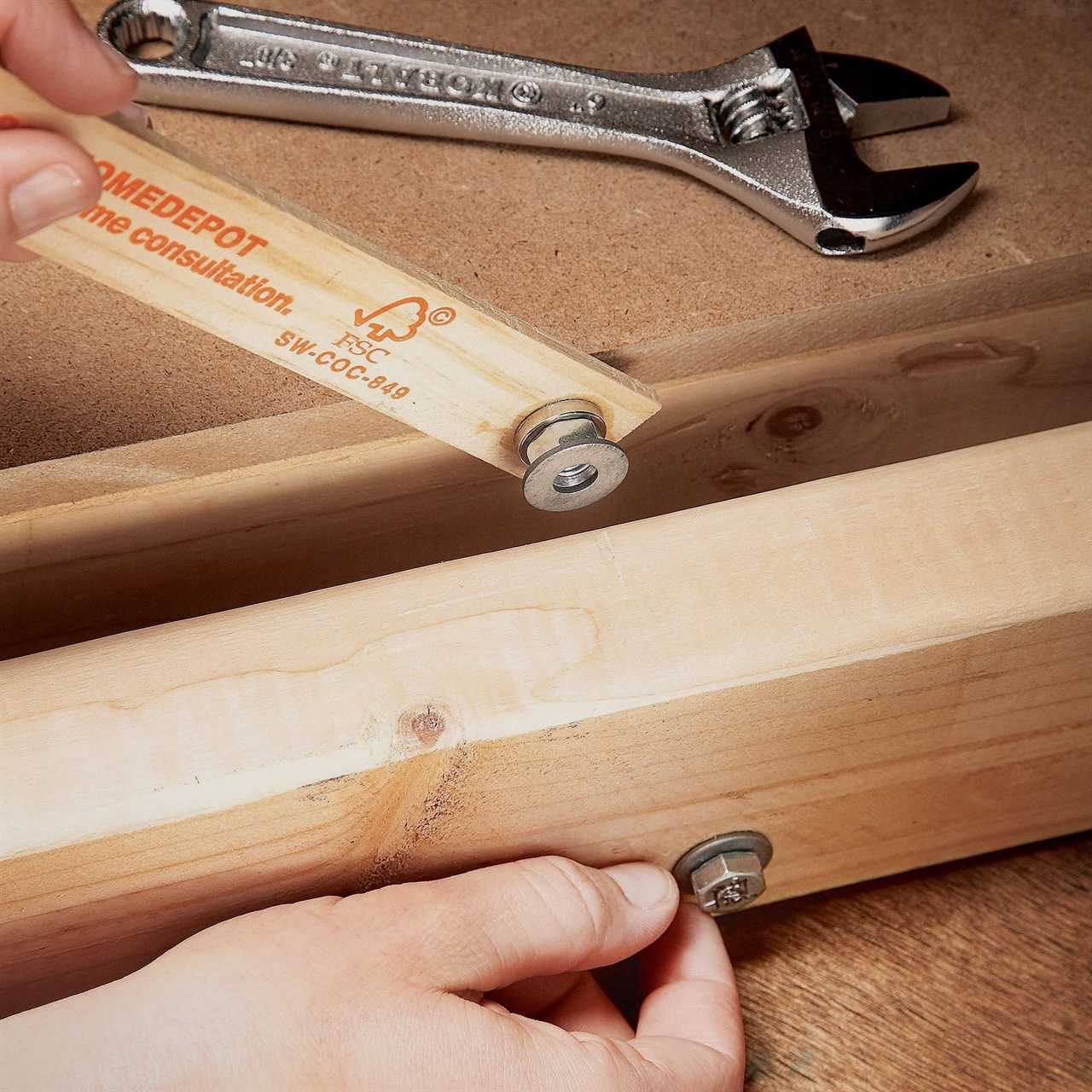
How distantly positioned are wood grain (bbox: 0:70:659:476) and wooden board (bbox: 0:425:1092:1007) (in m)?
0.08

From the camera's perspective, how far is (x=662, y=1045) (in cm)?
52

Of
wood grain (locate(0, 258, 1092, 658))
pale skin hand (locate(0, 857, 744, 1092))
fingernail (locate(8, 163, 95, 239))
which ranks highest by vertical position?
wood grain (locate(0, 258, 1092, 658))

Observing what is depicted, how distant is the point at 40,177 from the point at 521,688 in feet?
0.82

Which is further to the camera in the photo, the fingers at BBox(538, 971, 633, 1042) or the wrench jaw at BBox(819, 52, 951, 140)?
the wrench jaw at BBox(819, 52, 951, 140)

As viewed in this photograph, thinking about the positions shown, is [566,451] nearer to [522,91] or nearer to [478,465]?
[478,465]

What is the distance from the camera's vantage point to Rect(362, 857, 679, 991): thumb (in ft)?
1.49

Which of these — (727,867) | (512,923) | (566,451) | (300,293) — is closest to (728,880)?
(727,867)

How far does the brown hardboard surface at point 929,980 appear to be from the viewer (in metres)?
0.58

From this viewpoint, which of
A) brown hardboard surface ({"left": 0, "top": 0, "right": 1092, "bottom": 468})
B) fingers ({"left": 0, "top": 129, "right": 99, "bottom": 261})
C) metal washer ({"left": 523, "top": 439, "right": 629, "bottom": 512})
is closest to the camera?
fingers ({"left": 0, "top": 129, "right": 99, "bottom": 261})

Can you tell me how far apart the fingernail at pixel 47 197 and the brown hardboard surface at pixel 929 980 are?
1.61ft

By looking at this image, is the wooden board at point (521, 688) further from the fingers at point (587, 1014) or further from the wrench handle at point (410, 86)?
the wrench handle at point (410, 86)

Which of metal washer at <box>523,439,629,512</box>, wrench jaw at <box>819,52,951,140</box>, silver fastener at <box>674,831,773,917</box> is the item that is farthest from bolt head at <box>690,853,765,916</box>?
wrench jaw at <box>819,52,951,140</box>

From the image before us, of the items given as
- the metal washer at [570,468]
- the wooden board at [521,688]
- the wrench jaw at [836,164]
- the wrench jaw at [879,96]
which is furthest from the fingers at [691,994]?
the wrench jaw at [879,96]

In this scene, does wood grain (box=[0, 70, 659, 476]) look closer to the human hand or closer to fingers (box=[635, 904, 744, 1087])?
the human hand
